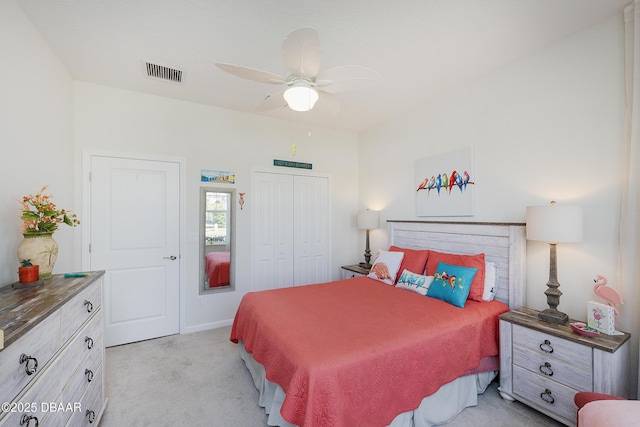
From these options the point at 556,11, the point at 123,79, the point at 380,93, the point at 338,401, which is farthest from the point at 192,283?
the point at 556,11

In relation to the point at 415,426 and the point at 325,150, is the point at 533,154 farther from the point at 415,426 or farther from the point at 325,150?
the point at 325,150

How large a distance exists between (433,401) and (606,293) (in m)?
1.39

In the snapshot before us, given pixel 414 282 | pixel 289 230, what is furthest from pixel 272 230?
pixel 414 282

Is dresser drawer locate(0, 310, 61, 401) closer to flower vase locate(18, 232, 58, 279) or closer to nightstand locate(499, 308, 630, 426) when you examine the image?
flower vase locate(18, 232, 58, 279)

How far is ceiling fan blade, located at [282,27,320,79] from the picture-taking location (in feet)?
4.62

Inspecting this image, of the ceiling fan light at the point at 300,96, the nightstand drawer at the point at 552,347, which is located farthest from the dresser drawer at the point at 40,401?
the nightstand drawer at the point at 552,347

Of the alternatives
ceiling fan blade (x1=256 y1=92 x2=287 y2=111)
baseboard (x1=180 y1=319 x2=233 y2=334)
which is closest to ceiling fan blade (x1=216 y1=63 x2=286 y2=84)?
ceiling fan blade (x1=256 y1=92 x2=287 y2=111)

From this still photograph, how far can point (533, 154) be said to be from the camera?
2.38 m

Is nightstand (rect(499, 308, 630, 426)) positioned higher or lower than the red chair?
lower

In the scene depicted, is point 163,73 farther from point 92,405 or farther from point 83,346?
point 92,405

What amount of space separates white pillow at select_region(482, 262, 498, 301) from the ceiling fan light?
2162mm

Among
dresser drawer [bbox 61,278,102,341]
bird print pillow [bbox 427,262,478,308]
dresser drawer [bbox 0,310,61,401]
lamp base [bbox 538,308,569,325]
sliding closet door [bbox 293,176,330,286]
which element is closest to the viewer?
dresser drawer [bbox 0,310,61,401]

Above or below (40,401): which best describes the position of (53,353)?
above

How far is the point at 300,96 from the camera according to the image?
71.1 inches
